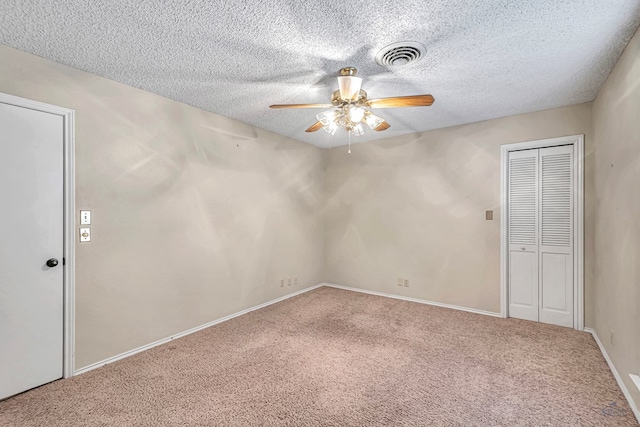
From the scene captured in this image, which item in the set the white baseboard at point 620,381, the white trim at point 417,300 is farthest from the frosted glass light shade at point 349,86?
the white trim at point 417,300

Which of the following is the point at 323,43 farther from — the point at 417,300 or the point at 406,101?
the point at 417,300

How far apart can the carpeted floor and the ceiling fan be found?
209 cm

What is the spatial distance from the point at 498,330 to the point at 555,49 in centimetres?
275

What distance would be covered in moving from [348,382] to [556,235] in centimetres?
293

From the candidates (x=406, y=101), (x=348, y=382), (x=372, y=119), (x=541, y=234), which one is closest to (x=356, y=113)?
(x=372, y=119)

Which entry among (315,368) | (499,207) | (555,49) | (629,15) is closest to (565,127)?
(499,207)

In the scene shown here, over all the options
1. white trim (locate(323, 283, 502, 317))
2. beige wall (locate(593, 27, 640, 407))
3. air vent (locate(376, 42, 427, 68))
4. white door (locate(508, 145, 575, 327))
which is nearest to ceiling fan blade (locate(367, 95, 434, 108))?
air vent (locate(376, 42, 427, 68))

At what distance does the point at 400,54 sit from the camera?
215cm

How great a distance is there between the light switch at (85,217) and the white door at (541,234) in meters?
4.45

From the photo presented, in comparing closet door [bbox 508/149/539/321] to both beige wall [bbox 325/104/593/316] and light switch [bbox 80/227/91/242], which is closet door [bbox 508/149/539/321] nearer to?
beige wall [bbox 325/104/593/316]

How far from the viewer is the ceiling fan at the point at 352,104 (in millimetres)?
2203

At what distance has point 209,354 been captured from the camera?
107 inches

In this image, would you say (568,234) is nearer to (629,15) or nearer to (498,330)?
(498,330)

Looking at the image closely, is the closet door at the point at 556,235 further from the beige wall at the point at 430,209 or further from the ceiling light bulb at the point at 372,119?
the ceiling light bulb at the point at 372,119
